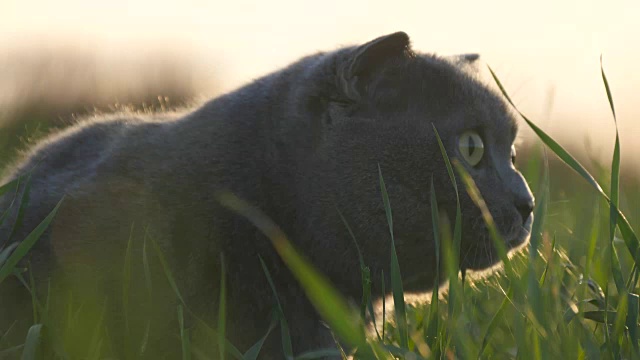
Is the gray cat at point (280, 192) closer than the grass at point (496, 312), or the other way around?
the grass at point (496, 312)

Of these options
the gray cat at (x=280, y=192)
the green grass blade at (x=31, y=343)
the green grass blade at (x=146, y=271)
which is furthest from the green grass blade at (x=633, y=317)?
the green grass blade at (x=31, y=343)

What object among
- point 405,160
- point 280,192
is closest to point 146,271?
point 280,192

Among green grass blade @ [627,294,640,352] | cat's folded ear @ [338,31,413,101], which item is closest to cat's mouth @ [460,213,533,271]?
cat's folded ear @ [338,31,413,101]

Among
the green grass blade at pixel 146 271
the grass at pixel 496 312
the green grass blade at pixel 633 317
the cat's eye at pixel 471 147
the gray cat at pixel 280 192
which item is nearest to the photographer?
the grass at pixel 496 312

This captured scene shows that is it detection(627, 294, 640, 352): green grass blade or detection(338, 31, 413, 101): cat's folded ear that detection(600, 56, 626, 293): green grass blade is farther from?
detection(338, 31, 413, 101): cat's folded ear

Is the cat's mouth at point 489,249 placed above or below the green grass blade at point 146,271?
below

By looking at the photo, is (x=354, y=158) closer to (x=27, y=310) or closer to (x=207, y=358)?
(x=207, y=358)

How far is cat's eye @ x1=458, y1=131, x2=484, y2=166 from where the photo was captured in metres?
2.70

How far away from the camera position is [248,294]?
2.45m

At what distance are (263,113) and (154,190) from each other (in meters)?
0.42

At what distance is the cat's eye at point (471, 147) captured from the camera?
8.84 ft

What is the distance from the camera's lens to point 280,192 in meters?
2.55

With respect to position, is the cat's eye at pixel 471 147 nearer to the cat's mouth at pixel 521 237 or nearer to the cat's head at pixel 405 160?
the cat's head at pixel 405 160

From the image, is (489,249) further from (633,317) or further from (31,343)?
(31,343)
